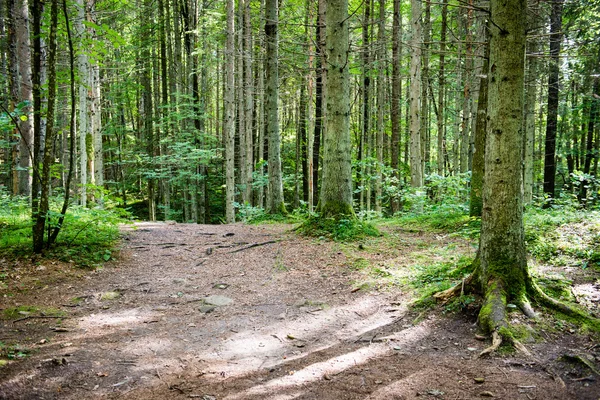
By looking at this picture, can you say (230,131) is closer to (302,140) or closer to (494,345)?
(302,140)

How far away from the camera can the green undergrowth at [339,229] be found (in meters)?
7.34

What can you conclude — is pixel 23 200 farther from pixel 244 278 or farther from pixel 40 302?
pixel 244 278

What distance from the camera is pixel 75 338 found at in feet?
11.7

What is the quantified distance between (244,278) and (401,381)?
11.1 feet

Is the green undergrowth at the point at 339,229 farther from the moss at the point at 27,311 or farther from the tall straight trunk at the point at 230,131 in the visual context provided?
the tall straight trunk at the point at 230,131

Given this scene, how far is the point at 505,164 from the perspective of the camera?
3660mm

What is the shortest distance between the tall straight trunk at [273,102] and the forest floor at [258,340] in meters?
5.72

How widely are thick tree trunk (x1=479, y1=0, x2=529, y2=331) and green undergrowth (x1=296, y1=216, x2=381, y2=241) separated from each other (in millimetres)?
3636

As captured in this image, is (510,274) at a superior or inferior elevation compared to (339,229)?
superior

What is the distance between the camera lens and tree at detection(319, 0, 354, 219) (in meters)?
7.68

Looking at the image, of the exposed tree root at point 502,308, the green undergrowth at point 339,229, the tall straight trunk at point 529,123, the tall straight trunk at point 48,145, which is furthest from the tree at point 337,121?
the tall straight trunk at point 529,123

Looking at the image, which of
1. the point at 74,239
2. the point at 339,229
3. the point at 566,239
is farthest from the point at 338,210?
the point at 74,239

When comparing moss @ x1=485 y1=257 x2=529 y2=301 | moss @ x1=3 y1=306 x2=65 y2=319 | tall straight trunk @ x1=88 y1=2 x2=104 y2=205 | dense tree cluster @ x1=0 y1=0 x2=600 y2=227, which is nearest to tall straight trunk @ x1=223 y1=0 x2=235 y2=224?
dense tree cluster @ x1=0 y1=0 x2=600 y2=227

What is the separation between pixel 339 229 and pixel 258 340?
4.03 m
